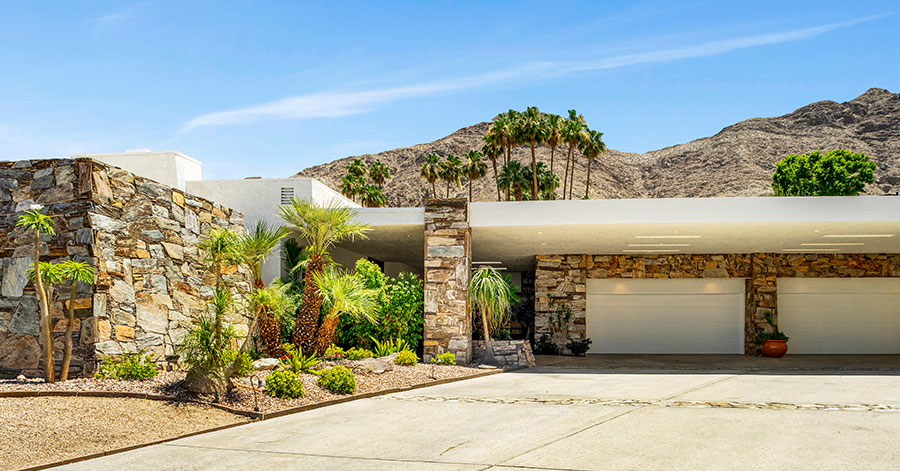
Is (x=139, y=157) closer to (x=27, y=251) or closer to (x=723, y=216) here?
(x=27, y=251)

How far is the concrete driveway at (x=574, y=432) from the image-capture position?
6.73 meters

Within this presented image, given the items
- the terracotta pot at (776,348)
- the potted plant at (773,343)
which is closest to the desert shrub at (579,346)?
the potted plant at (773,343)

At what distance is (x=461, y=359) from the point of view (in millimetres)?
15375

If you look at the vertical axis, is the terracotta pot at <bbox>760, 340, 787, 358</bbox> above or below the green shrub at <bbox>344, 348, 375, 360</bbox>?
below

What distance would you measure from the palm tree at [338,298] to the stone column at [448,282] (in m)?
1.49

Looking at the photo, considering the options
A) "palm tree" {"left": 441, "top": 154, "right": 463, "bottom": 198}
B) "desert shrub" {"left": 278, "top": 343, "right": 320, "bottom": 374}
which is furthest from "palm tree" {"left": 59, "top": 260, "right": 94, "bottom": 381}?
"palm tree" {"left": 441, "top": 154, "right": 463, "bottom": 198}

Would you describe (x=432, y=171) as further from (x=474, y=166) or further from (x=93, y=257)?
(x=93, y=257)

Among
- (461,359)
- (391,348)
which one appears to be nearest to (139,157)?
(391,348)

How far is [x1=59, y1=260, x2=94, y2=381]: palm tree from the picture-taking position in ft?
33.5

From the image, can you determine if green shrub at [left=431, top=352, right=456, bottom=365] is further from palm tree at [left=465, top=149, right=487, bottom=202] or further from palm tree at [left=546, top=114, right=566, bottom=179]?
palm tree at [left=465, top=149, right=487, bottom=202]

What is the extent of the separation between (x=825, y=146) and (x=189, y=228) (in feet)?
291

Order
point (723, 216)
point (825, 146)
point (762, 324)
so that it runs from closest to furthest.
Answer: point (723, 216) < point (762, 324) < point (825, 146)

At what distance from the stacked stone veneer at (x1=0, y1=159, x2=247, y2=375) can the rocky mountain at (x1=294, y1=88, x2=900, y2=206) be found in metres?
63.7

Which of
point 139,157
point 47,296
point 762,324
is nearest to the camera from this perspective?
point 47,296
